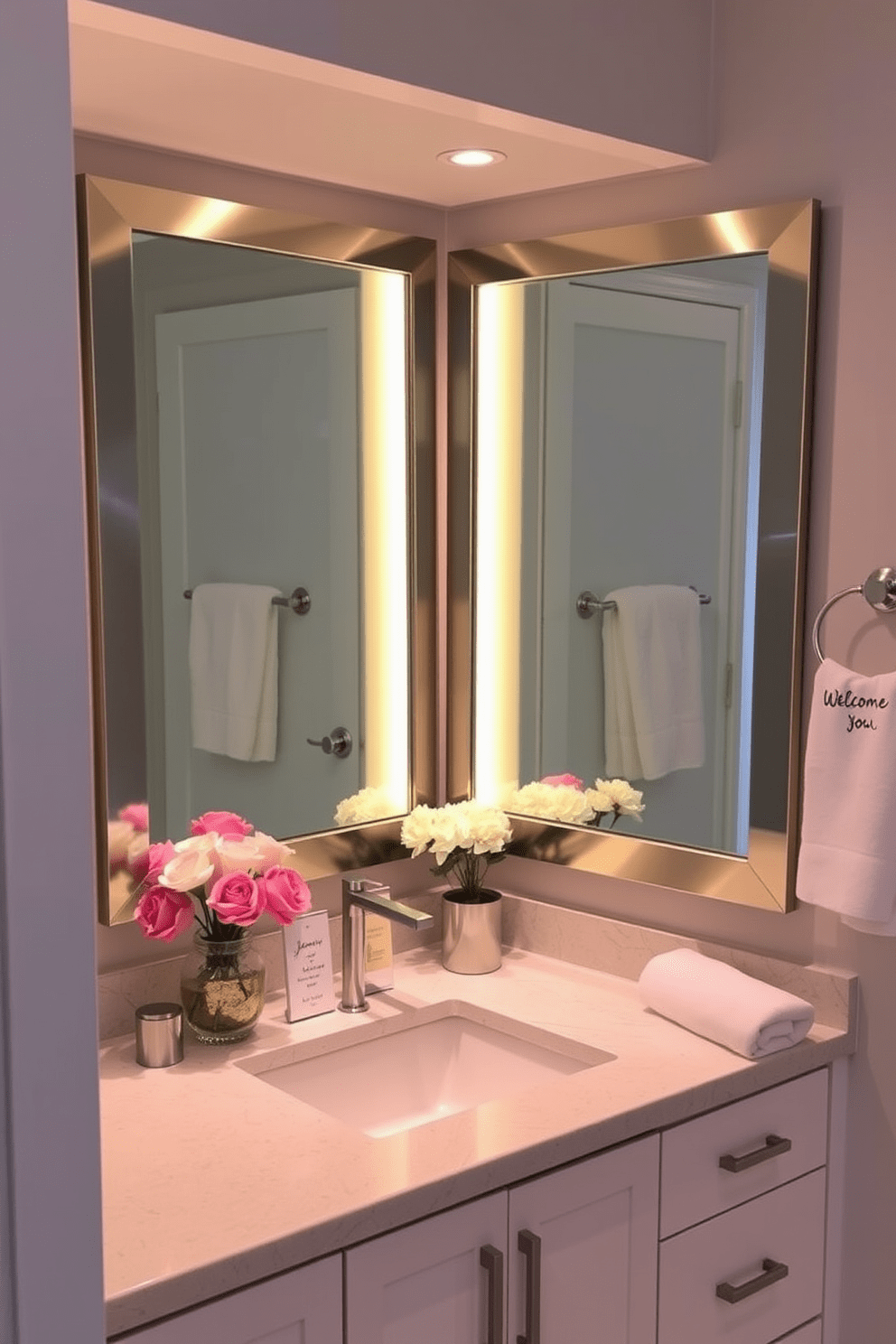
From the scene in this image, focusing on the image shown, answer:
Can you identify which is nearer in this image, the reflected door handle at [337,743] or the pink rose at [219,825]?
the pink rose at [219,825]

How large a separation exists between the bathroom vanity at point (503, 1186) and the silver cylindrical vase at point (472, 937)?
0.9 inches

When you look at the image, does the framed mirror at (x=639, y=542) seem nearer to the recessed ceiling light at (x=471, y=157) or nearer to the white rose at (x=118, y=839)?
the recessed ceiling light at (x=471, y=157)

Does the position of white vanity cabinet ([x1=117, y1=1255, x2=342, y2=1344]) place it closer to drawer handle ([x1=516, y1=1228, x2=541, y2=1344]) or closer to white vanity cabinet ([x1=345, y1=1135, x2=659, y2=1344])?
white vanity cabinet ([x1=345, y1=1135, x2=659, y2=1344])

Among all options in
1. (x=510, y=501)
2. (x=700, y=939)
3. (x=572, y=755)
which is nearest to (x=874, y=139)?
(x=510, y=501)

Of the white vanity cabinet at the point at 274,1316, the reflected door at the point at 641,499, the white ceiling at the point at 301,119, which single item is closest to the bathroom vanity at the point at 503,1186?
the white vanity cabinet at the point at 274,1316

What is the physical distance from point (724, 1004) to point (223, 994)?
2.13ft

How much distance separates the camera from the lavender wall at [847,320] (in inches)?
70.2

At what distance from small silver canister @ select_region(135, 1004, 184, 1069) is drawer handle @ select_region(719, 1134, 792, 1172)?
0.71 metres

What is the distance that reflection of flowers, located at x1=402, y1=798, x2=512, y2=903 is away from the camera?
7.00 feet

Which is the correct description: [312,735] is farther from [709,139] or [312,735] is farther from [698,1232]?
[709,139]

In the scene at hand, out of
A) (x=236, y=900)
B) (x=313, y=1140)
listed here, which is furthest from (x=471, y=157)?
(x=313, y=1140)

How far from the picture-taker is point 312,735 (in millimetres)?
2111

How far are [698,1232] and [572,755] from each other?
72 centimetres

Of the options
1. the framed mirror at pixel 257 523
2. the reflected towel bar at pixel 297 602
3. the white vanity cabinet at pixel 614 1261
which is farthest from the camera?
the reflected towel bar at pixel 297 602
